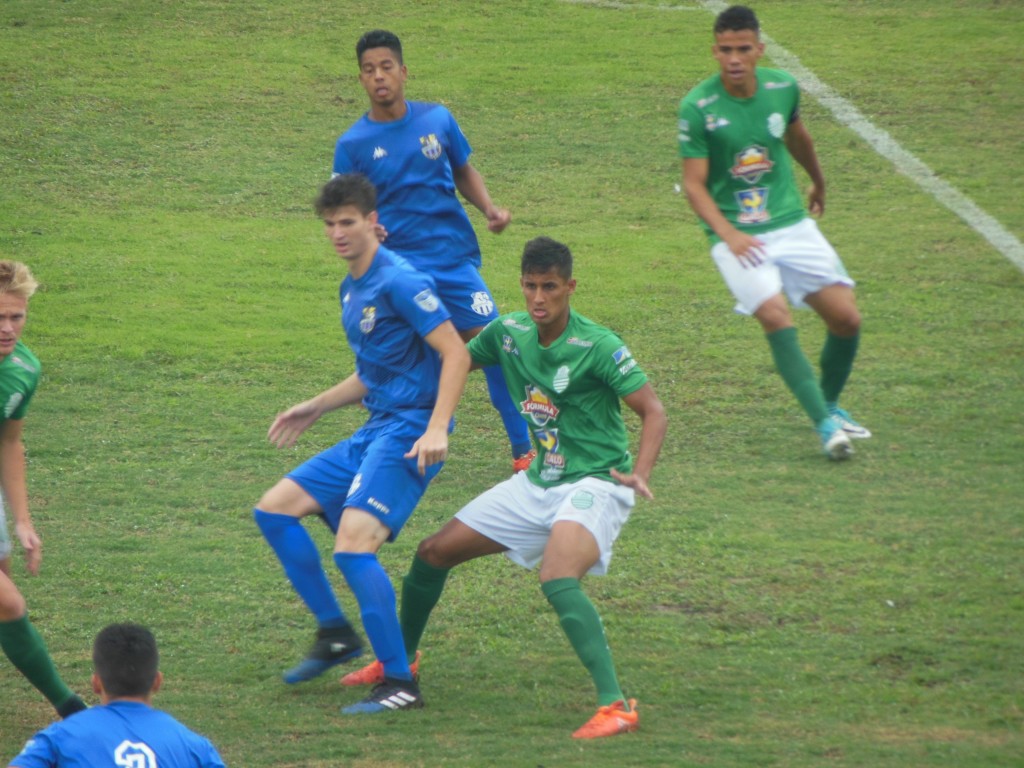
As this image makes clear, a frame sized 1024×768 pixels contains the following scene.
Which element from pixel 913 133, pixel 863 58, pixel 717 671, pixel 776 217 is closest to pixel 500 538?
pixel 717 671

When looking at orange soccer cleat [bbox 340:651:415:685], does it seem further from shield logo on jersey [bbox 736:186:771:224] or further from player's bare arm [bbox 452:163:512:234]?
shield logo on jersey [bbox 736:186:771:224]

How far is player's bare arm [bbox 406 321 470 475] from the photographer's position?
5.30 m

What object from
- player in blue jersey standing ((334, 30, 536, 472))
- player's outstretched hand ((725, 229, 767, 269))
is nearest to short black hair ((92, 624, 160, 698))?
player in blue jersey standing ((334, 30, 536, 472))

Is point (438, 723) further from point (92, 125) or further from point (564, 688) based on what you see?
point (92, 125)

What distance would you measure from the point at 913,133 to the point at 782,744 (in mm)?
9859

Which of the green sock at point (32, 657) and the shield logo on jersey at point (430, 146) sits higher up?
the shield logo on jersey at point (430, 146)

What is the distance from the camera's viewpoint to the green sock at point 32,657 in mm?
5168

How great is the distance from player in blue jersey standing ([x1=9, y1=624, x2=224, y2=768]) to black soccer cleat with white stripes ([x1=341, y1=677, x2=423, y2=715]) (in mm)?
1350

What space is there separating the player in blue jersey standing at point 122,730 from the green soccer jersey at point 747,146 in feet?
14.0

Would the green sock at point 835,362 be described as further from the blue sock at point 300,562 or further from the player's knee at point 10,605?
the player's knee at point 10,605

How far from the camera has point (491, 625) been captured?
630cm

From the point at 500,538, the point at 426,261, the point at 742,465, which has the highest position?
the point at 426,261

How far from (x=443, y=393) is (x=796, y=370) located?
9.23 feet

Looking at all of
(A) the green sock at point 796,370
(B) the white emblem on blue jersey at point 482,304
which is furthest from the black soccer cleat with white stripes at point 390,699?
(A) the green sock at point 796,370
